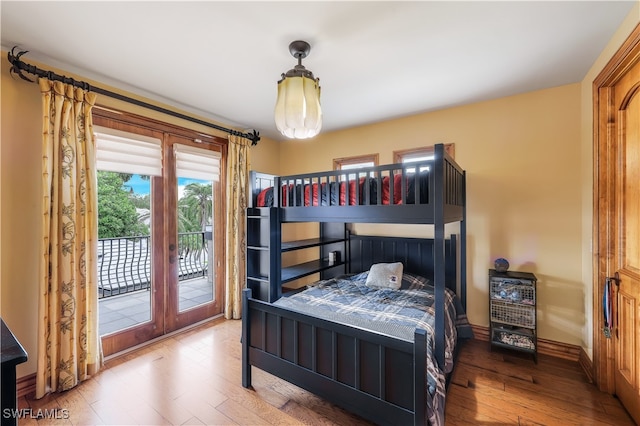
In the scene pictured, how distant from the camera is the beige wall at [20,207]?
1.95 m

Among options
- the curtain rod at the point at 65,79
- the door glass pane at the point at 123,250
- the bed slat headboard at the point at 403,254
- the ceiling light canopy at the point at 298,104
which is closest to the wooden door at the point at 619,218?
the bed slat headboard at the point at 403,254

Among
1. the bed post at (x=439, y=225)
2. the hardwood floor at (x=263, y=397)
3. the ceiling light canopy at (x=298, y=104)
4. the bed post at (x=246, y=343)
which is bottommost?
the hardwood floor at (x=263, y=397)

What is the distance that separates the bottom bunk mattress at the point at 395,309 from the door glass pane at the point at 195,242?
136cm

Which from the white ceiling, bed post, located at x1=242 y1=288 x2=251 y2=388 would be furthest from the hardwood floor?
the white ceiling

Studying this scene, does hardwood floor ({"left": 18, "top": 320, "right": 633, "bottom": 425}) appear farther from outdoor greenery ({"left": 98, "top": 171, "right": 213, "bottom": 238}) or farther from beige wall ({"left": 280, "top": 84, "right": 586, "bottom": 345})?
outdoor greenery ({"left": 98, "top": 171, "right": 213, "bottom": 238})

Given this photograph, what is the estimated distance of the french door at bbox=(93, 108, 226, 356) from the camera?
8.45 ft

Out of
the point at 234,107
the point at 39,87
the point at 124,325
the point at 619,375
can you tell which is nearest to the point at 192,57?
the point at 234,107

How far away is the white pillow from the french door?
190 centimetres

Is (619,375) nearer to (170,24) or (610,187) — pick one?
(610,187)

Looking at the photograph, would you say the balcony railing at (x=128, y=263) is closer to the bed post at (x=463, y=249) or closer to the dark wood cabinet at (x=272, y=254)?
the dark wood cabinet at (x=272, y=254)

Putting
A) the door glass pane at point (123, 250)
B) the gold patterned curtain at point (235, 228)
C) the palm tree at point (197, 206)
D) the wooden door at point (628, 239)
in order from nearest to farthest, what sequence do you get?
the wooden door at point (628, 239) → the door glass pane at point (123, 250) → the palm tree at point (197, 206) → the gold patterned curtain at point (235, 228)

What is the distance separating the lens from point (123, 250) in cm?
270

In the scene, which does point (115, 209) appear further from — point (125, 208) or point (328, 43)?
point (328, 43)

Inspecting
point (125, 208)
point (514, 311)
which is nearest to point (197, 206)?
point (125, 208)
